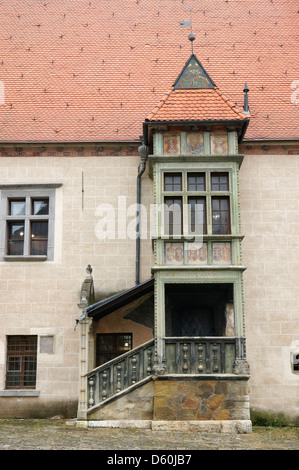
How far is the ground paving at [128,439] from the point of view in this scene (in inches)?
401

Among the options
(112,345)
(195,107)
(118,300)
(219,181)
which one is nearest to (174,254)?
(118,300)

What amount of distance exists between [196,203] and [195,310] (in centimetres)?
326

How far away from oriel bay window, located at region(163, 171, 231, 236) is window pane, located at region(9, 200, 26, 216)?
4.55 metres

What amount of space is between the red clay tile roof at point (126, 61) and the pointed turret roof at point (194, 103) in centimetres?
198

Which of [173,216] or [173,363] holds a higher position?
[173,216]

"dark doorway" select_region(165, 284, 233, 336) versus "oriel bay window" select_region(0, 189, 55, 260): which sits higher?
"oriel bay window" select_region(0, 189, 55, 260)

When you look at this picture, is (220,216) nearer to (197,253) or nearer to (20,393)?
(197,253)

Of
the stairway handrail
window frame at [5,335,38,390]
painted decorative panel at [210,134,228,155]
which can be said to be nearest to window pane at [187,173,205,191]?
painted decorative panel at [210,134,228,155]

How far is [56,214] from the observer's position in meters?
15.7

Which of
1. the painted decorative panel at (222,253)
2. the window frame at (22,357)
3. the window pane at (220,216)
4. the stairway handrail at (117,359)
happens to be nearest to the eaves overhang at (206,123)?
the window pane at (220,216)

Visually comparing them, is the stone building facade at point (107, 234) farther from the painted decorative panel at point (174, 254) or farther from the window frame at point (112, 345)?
the painted decorative panel at point (174, 254)

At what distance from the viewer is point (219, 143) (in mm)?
14180

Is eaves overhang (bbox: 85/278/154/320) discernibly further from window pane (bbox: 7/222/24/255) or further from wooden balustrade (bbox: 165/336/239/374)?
window pane (bbox: 7/222/24/255)

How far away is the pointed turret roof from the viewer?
46.0ft
